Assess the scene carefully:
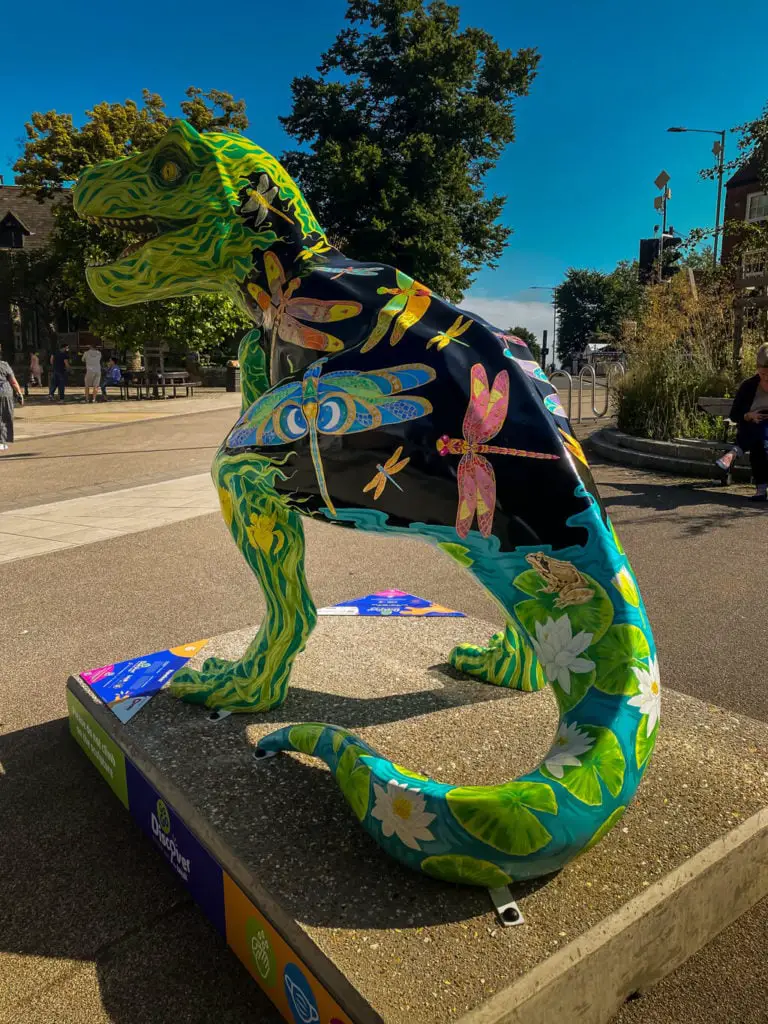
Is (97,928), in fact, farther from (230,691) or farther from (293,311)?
(293,311)

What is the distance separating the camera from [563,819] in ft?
4.95

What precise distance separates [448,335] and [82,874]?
6.07 feet

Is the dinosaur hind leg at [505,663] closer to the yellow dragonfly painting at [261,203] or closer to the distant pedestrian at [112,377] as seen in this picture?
the yellow dragonfly painting at [261,203]

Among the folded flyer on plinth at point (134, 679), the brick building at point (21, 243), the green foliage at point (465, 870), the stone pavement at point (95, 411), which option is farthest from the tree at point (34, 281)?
the green foliage at point (465, 870)

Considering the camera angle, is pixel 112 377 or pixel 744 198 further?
pixel 744 198

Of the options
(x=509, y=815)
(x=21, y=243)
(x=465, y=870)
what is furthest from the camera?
(x=21, y=243)

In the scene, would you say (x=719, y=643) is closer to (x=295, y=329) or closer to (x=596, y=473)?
(x=295, y=329)

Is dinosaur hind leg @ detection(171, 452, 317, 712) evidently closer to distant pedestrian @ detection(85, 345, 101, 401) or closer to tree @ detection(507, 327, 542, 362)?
tree @ detection(507, 327, 542, 362)

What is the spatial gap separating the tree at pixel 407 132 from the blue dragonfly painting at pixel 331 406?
25.7 m

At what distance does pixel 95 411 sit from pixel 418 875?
60.9 feet

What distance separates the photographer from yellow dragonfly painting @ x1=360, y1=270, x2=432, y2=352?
2.00 meters

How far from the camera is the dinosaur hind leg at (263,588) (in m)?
2.36

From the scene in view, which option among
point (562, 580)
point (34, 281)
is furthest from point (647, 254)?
point (34, 281)

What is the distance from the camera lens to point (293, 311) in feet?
7.55
